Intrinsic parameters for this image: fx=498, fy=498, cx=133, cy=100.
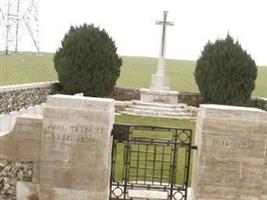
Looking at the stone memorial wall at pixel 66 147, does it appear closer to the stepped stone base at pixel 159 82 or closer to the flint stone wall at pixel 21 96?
the flint stone wall at pixel 21 96

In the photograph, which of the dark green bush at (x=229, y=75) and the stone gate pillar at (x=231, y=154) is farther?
the dark green bush at (x=229, y=75)

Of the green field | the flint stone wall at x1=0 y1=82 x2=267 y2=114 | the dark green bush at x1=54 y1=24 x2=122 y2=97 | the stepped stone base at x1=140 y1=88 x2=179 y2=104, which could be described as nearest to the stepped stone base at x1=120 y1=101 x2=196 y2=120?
the stepped stone base at x1=140 y1=88 x2=179 y2=104

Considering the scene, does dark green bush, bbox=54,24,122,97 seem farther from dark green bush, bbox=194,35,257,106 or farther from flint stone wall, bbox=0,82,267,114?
dark green bush, bbox=194,35,257,106

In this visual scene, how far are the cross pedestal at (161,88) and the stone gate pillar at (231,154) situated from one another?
14959mm

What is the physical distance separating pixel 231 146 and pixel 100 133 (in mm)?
1729

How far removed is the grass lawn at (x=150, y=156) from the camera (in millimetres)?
7230

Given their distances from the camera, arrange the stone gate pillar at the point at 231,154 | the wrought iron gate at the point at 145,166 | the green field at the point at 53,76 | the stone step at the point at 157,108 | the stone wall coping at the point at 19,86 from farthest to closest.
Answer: the green field at the point at 53,76, the stone step at the point at 157,108, the stone wall coping at the point at 19,86, the wrought iron gate at the point at 145,166, the stone gate pillar at the point at 231,154

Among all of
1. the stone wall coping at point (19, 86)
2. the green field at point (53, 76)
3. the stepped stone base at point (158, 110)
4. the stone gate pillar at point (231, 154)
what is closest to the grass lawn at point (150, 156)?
the stone gate pillar at point (231, 154)

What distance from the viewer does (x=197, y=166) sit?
665 centimetres

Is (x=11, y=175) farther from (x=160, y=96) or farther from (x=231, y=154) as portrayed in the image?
(x=160, y=96)

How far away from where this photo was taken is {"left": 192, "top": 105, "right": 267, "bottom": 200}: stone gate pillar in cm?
649

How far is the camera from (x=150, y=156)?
35.7 ft

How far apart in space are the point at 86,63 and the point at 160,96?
11.5ft

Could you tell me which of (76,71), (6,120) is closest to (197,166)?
(6,120)
